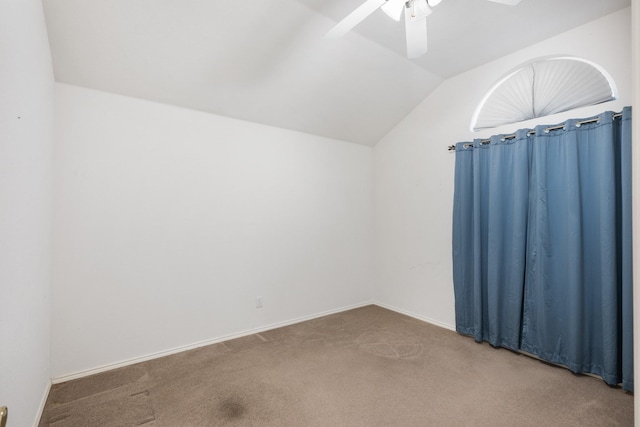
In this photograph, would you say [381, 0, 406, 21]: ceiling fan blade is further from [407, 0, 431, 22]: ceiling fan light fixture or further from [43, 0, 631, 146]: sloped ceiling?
[43, 0, 631, 146]: sloped ceiling

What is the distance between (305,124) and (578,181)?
2.54 meters

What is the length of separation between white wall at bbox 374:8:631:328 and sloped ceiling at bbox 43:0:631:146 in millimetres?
135

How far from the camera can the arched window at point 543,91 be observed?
231 cm

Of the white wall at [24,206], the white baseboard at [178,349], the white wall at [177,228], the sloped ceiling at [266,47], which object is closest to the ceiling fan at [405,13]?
the sloped ceiling at [266,47]

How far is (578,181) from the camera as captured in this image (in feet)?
7.34

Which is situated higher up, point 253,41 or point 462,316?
point 253,41

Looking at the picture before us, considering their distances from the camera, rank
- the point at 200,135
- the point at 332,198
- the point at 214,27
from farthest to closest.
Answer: the point at 332,198 → the point at 200,135 → the point at 214,27

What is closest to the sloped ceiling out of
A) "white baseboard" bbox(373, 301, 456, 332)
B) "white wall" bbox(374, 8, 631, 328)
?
"white wall" bbox(374, 8, 631, 328)

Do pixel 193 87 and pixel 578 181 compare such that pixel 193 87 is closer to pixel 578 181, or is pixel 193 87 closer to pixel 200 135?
pixel 200 135

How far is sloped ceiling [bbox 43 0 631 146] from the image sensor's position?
78.2 inches

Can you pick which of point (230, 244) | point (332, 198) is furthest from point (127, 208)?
point (332, 198)

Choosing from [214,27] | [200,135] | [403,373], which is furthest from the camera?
[200,135]

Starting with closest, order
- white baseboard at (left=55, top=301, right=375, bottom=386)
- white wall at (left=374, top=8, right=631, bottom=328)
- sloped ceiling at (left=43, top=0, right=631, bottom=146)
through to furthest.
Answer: sloped ceiling at (left=43, top=0, right=631, bottom=146), white baseboard at (left=55, top=301, right=375, bottom=386), white wall at (left=374, top=8, right=631, bottom=328)

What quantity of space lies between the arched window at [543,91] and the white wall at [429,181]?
82 mm
